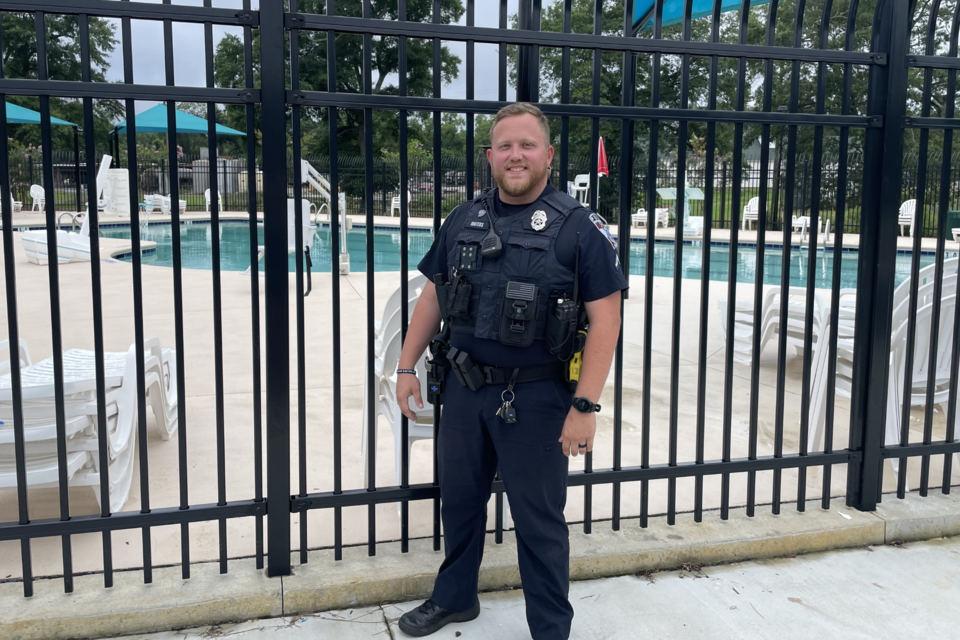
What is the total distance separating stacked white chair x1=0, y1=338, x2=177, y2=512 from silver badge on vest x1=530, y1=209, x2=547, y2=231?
1591 millimetres

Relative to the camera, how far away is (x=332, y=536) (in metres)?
3.09

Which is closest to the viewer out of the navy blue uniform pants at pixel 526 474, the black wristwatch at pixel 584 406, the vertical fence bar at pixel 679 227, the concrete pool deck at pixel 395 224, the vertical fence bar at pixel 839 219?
the black wristwatch at pixel 584 406

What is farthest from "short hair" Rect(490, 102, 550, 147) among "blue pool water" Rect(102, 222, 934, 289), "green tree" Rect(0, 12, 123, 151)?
"green tree" Rect(0, 12, 123, 151)

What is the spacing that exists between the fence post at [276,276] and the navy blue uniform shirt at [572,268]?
23.8 inches

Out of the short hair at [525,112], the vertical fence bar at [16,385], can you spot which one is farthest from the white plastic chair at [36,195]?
the short hair at [525,112]

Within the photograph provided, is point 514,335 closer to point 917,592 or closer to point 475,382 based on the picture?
point 475,382

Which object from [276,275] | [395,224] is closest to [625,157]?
[276,275]

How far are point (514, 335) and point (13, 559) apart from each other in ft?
6.74

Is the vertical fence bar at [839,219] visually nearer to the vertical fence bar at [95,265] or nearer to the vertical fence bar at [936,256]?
the vertical fence bar at [936,256]

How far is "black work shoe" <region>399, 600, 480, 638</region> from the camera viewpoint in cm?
245

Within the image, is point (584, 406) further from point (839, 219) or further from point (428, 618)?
point (839, 219)

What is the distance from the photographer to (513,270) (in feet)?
7.37

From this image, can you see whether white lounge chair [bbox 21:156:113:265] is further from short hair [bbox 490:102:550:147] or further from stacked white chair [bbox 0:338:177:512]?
short hair [bbox 490:102:550:147]

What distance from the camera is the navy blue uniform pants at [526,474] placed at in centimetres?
230
